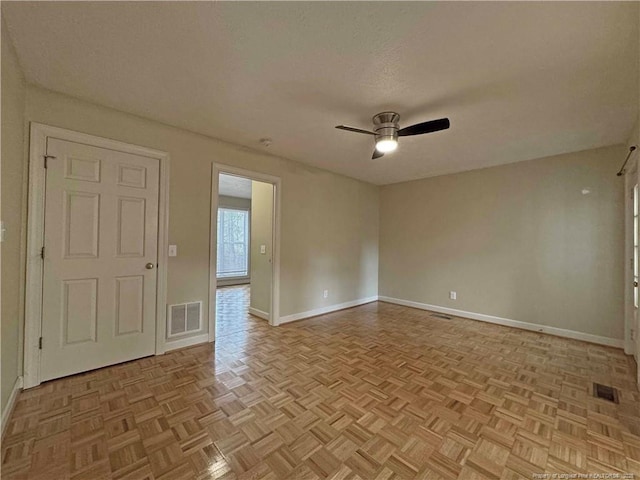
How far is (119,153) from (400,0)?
8.67 feet

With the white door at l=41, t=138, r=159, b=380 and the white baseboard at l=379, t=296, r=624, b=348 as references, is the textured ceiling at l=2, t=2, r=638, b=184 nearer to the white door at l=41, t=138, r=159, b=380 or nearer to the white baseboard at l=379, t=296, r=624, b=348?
the white door at l=41, t=138, r=159, b=380

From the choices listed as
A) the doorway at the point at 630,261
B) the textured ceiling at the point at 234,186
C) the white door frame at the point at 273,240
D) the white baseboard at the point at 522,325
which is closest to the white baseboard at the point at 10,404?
the white door frame at the point at 273,240

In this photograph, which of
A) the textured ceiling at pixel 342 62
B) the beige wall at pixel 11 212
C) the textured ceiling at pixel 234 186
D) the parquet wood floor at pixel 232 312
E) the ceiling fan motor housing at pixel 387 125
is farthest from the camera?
the textured ceiling at pixel 234 186

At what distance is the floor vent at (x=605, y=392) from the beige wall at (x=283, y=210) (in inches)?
127

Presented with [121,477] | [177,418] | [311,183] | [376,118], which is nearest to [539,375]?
[376,118]

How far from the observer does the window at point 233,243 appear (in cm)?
750

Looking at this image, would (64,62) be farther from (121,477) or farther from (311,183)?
(311,183)

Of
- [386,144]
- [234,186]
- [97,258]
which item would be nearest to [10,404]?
[97,258]

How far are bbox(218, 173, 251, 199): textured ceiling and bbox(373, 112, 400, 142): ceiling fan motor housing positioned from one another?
3384mm

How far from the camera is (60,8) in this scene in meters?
1.46

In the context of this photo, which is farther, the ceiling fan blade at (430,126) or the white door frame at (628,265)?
the white door frame at (628,265)

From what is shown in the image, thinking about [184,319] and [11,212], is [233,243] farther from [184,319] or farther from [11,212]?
[11,212]

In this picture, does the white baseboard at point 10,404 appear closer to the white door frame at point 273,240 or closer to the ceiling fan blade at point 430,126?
the white door frame at point 273,240

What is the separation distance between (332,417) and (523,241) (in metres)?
3.68
